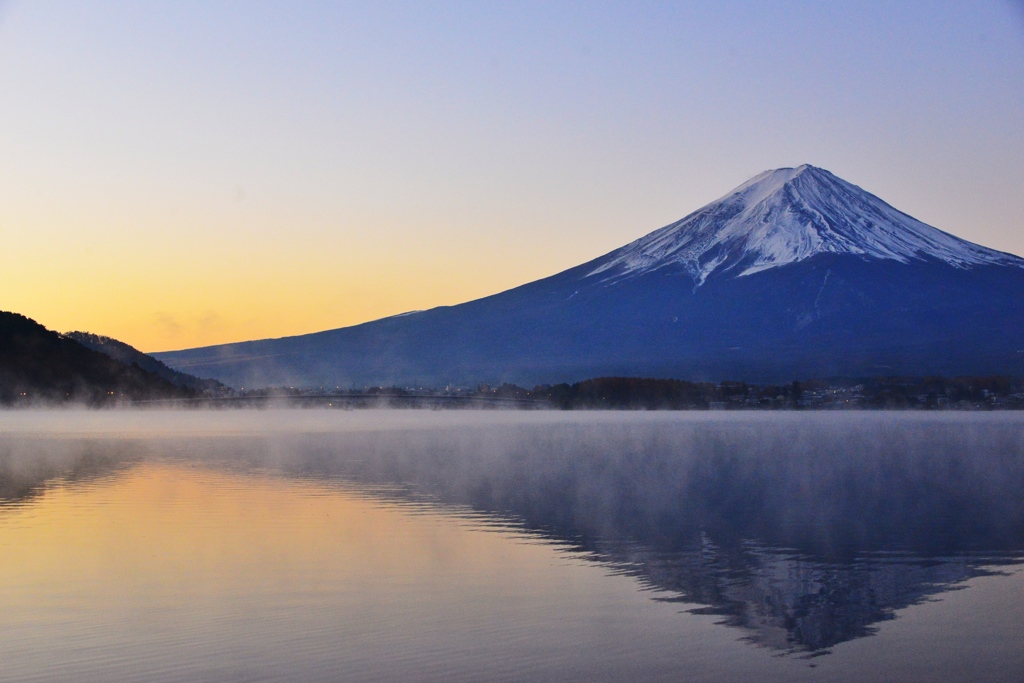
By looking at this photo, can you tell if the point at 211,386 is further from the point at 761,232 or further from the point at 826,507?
the point at 826,507

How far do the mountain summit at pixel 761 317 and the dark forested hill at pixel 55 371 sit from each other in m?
51.3

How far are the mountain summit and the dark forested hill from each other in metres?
51.3

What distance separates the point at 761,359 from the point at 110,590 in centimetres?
15318

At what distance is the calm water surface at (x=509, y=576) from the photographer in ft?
34.8

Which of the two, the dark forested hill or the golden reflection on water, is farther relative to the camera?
the dark forested hill

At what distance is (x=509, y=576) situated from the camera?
1432 centimetres

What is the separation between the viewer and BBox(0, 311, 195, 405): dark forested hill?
118750 millimetres

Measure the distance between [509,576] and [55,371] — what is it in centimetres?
11883

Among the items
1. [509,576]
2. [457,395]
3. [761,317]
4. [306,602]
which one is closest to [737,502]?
[509,576]

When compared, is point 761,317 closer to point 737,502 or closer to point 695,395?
point 695,395

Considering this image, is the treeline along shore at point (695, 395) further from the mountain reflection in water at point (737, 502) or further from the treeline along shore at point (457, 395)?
the mountain reflection in water at point (737, 502)

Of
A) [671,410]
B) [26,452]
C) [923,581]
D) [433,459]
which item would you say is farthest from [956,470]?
[671,410]

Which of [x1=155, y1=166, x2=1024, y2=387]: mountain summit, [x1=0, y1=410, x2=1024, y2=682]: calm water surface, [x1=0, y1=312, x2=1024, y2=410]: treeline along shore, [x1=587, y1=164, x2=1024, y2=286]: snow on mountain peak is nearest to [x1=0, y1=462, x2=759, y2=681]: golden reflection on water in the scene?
[x1=0, y1=410, x2=1024, y2=682]: calm water surface

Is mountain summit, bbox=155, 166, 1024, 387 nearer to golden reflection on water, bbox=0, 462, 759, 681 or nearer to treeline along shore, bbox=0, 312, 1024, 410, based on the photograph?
treeline along shore, bbox=0, 312, 1024, 410
